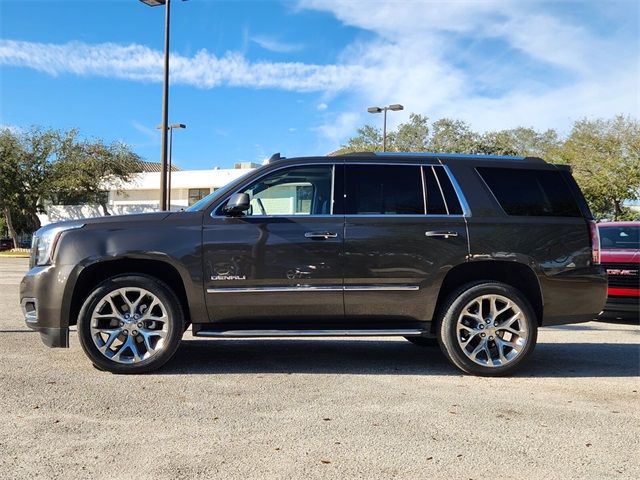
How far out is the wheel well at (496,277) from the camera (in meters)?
5.45

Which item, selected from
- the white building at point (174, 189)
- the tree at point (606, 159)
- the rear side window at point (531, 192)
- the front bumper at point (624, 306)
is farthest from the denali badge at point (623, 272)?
the white building at point (174, 189)

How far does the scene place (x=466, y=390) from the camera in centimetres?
488

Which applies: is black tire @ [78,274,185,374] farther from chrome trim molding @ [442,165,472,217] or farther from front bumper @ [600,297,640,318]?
front bumper @ [600,297,640,318]

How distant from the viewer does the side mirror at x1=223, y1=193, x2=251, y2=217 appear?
5086mm

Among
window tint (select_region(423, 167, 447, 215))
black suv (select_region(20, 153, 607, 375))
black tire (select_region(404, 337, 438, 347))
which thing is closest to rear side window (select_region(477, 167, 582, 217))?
black suv (select_region(20, 153, 607, 375))

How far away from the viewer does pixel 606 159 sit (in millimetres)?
34469

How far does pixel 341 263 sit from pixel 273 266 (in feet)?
1.98

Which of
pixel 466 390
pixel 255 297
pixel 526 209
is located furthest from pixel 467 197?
pixel 255 297

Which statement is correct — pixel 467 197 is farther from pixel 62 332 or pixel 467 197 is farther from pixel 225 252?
pixel 62 332

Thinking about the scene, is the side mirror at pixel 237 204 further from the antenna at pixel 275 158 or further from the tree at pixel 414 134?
the tree at pixel 414 134

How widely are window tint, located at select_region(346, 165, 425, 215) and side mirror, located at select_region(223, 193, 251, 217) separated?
0.93 meters

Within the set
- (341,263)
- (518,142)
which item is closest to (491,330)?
(341,263)

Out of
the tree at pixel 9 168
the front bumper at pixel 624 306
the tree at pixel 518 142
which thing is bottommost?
the front bumper at pixel 624 306

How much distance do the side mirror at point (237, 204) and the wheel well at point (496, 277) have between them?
1938mm
